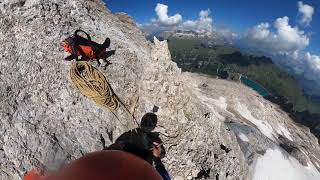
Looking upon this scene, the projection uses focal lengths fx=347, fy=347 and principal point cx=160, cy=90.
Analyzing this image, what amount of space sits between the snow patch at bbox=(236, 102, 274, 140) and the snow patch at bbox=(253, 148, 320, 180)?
794 inches

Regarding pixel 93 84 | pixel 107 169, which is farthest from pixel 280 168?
pixel 107 169

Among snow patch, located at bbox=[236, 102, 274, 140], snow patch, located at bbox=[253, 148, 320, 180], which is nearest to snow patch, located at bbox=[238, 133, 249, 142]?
snow patch, located at bbox=[253, 148, 320, 180]

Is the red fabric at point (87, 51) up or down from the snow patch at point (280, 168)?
up

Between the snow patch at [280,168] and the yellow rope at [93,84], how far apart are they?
26.4 meters

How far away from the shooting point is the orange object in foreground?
5.18 meters

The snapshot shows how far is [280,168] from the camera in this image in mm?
53938

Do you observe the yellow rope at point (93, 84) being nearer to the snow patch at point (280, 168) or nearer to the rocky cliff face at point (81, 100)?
the rocky cliff face at point (81, 100)

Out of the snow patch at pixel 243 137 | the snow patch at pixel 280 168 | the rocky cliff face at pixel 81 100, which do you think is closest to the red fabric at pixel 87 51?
the rocky cliff face at pixel 81 100

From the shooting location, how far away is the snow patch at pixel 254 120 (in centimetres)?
8531

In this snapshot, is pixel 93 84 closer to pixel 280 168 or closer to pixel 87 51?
pixel 87 51

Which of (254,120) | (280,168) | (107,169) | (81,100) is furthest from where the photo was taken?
(254,120)

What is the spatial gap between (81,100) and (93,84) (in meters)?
1.13

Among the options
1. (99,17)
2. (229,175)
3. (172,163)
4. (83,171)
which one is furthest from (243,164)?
(83,171)

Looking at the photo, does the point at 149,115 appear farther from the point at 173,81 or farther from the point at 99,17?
the point at 99,17
